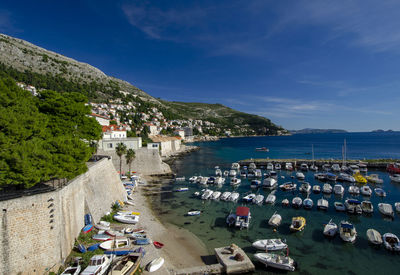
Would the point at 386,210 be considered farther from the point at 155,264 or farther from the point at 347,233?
the point at 155,264

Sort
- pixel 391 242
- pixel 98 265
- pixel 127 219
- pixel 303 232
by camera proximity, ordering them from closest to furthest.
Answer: pixel 98 265 < pixel 391 242 < pixel 303 232 < pixel 127 219

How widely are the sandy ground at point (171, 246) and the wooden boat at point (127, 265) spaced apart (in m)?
0.99

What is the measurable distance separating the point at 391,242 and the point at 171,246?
63.0 ft

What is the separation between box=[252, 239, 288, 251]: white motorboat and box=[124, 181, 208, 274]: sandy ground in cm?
446

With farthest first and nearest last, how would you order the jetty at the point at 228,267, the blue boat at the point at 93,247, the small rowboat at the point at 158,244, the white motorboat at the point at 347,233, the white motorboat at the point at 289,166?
the white motorboat at the point at 289,166 < the white motorboat at the point at 347,233 < the small rowboat at the point at 158,244 < the blue boat at the point at 93,247 < the jetty at the point at 228,267

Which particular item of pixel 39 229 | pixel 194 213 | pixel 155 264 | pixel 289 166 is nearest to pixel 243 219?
pixel 194 213

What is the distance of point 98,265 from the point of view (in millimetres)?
13336

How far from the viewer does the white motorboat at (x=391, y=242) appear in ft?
56.7

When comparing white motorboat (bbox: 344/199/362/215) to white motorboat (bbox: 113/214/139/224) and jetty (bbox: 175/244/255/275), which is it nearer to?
jetty (bbox: 175/244/255/275)

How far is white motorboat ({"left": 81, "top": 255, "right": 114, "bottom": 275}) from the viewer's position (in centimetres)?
1270

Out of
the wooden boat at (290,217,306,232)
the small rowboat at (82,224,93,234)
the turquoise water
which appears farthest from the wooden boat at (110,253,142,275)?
the wooden boat at (290,217,306,232)

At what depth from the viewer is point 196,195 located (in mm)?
32344

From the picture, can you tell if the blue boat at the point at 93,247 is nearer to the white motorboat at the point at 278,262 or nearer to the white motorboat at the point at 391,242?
the white motorboat at the point at 278,262

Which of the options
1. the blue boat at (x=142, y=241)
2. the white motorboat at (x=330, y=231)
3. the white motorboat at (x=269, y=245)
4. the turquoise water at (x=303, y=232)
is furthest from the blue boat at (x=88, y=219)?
the white motorboat at (x=330, y=231)
